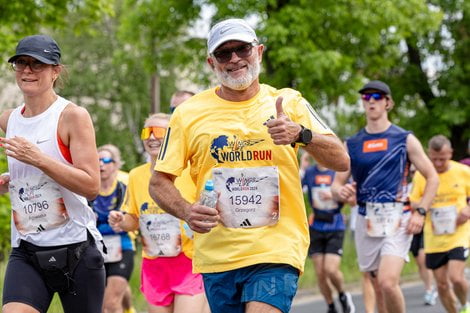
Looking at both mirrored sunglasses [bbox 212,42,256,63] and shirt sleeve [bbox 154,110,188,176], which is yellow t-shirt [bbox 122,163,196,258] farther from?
mirrored sunglasses [bbox 212,42,256,63]

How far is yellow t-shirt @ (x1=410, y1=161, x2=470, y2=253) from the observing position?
1234 cm

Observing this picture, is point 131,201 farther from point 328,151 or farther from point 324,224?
point 324,224

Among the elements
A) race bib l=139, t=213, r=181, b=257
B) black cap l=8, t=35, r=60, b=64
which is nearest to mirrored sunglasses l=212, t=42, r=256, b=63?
black cap l=8, t=35, r=60, b=64

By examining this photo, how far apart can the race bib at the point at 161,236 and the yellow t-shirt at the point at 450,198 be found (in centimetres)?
470

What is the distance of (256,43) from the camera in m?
5.79

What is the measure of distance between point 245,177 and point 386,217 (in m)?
4.24

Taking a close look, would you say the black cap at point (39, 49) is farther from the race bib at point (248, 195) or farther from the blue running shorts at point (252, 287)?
the blue running shorts at point (252, 287)

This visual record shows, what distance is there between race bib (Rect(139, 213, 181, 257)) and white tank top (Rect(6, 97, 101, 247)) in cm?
235

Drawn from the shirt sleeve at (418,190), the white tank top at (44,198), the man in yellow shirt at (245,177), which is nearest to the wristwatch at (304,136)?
the man in yellow shirt at (245,177)

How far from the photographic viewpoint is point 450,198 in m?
12.5

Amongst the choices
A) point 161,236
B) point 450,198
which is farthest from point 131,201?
point 450,198

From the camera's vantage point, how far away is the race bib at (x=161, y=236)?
8398 millimetres

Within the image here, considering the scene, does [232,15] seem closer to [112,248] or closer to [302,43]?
[302,43]

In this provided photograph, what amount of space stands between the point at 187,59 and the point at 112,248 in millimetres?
15262
